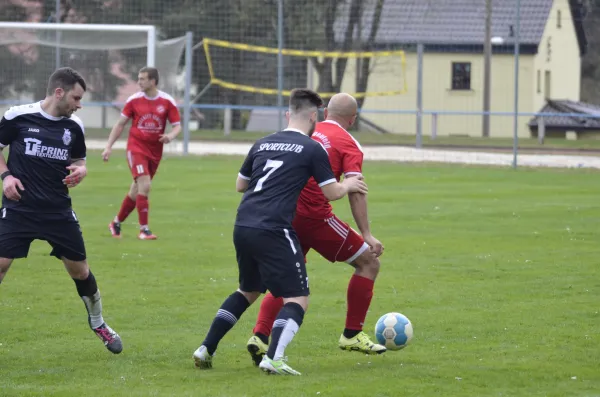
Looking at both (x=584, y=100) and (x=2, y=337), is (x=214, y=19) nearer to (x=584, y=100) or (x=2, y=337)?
(x=584, y=100)

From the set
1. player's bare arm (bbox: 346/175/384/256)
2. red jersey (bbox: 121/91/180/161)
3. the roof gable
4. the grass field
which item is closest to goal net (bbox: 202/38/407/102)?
the roof gable

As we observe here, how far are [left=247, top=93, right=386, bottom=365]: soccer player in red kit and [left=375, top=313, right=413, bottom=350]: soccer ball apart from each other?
2.4 inches

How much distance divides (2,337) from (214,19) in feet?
88.0

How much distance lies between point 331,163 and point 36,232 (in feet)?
6.83

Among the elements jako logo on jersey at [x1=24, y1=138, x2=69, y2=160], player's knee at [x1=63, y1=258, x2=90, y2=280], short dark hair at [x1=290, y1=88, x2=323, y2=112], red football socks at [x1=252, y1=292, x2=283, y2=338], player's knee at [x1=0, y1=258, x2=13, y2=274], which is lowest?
red football socks at [x1=252, y1=292, x2=283, y2=338]

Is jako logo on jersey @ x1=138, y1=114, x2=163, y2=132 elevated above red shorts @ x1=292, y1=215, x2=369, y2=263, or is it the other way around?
jako logo on jersey @ x1=138, y1=114, x2=163, y2=132

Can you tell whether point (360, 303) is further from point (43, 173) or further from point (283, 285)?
point (43, 173)

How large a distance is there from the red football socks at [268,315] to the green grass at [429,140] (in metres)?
22.2

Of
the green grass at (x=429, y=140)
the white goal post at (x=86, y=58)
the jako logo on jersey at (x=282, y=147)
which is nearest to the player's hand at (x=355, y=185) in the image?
the jako logo on jersey at (x=282, y=147)

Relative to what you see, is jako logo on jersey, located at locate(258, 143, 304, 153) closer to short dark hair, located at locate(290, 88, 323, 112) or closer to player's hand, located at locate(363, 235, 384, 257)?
short dark hair, located at locate(290, 88, 323, 112)

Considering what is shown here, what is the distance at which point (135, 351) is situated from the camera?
7.64 meters

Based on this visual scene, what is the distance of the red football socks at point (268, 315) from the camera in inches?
294

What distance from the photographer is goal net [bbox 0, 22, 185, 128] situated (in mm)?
28625

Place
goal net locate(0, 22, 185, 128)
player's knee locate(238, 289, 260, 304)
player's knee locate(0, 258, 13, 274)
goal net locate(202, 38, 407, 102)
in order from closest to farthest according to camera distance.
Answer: player's knee locate(238, 289, 260, 304)
player's knee locate(0, 258, 13, 274)
goal net locate(0, 22, 185, 128)
goal net locate(202, 38, 407, 102)
